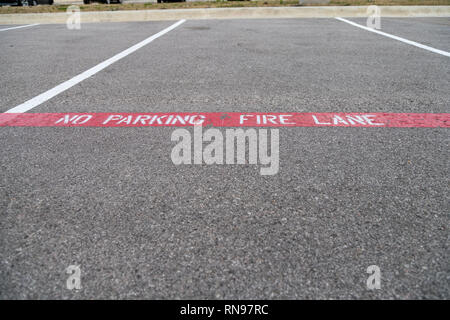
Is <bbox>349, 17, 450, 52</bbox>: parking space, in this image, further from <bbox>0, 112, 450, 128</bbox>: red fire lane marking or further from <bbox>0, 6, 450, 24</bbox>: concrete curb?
<bbox>0, 112, 450, 128</bbox>: red fire lane marking

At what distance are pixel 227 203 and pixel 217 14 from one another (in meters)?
11.1

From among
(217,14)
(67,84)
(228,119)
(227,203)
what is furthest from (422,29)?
(227,203)

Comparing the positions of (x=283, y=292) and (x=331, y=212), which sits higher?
(x=331, y=212)

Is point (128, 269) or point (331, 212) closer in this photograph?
point (128, 269)

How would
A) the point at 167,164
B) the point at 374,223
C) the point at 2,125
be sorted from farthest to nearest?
1. the point at 2,125
2. the point at 167,164
3. the point at 374,223

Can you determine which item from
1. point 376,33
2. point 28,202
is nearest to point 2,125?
point 28,202

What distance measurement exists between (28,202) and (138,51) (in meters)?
4.98

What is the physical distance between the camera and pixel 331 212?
6.82ft

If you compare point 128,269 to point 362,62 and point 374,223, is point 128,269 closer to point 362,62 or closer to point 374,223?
point 374,223

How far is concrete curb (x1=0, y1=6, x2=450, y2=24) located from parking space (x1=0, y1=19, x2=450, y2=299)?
829 centimetres

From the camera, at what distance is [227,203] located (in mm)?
2180

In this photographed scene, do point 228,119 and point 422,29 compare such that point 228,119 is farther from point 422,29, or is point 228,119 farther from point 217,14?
point 217,14

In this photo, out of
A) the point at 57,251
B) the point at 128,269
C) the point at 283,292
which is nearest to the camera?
the point at 283,292

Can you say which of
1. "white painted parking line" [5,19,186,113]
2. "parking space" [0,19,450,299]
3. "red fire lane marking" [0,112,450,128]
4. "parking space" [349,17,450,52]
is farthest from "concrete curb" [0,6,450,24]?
"red fire lane marking" [0,112,450,128]
